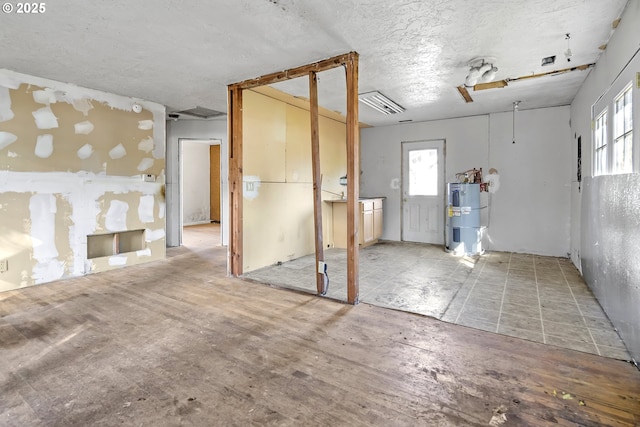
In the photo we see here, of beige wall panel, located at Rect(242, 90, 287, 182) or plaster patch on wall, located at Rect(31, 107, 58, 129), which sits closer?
plaster patch on wall, located at Rect(31, 107, 58, 129)

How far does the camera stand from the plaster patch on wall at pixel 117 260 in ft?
15.6

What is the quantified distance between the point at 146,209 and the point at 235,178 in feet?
6.37

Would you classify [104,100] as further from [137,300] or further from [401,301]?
[401,301]

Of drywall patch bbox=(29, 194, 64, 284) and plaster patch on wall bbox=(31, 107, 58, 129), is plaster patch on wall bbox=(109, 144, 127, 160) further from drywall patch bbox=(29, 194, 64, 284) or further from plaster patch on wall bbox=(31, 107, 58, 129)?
drywall patch bbox=(29, 194, 64, 284)

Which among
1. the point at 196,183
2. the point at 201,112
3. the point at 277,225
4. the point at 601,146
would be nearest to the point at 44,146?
the point at 201,112

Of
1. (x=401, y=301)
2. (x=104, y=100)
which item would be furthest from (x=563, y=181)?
(x=104, y=100)

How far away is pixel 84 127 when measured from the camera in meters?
4.42

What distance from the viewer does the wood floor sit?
1.67 m

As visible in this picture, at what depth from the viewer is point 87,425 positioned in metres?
1.60

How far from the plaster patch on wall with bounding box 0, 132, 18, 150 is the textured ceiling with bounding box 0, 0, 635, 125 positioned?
77cm

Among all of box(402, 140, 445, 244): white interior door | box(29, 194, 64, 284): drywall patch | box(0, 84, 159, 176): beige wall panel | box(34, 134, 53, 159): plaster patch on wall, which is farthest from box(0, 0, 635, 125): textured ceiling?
box(402, 140, 445, 244): white interior door

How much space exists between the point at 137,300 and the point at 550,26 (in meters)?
4.76

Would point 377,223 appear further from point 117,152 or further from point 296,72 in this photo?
point 117,152

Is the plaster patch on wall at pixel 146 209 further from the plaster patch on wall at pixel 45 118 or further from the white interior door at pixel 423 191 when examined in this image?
the white interior door at pixel 423 191
